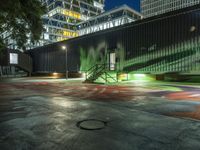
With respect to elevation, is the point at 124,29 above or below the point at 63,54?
above

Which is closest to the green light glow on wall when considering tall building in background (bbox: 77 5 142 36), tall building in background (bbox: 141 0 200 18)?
tall building in background (bbox: 77 5 142 36)

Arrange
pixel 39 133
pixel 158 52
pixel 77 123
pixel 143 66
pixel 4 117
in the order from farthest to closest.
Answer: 1. pixel 143 66
2. pixel 158 52
3. pixel 4 117
4. pixel 77 123
5. pixel 39 133

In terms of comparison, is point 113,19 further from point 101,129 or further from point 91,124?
point 101,129

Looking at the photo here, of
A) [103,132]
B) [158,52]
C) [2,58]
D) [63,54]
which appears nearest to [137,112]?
[103,132]

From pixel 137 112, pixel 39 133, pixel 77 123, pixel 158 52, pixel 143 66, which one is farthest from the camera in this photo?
pixel 143 66

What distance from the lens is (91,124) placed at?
437 centimetres

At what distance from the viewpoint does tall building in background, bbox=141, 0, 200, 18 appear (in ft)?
392

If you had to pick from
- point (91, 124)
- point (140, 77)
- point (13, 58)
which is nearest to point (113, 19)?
point (13, 58)

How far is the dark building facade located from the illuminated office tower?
70351 millimetres

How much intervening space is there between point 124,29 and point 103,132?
16.8m

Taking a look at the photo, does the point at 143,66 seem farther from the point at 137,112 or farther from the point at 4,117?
the point at 4,117

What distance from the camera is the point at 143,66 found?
17.1 m

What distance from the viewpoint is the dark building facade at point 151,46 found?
14234 millimetres

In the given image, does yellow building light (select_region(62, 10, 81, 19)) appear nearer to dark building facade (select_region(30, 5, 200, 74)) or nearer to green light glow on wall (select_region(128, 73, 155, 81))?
dark building facade (select_region(30, 5, 200, 74))
